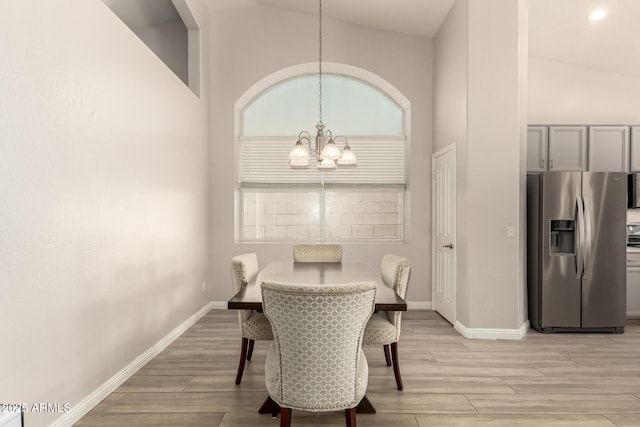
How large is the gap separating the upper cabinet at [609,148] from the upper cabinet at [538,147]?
54cm

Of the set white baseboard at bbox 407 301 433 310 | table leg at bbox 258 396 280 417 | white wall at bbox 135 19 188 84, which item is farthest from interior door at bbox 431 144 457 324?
white wall at bbox 135 19 188 84

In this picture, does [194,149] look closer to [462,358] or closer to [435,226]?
[435,226]

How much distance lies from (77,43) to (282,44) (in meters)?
3.17

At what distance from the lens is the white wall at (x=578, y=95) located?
16.5 ft

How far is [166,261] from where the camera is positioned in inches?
145

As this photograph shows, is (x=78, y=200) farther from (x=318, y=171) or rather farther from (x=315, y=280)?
(x=318, y=171)

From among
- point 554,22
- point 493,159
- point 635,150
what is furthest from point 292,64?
point 635,150

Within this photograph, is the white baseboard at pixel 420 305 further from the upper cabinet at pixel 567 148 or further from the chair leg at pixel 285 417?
the chair leg at pixel 285 417

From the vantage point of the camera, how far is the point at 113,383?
9.00 feet

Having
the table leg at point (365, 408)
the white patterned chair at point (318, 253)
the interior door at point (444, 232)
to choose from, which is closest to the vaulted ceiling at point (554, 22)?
the interior door at point (444, 232)

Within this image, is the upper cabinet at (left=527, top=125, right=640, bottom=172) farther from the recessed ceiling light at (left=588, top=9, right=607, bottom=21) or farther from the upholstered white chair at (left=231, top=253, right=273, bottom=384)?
the upholstered white chair at (left=231, top=253, right=273, bottom=384)

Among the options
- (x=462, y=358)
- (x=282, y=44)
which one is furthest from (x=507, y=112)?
(x=282, y=44)

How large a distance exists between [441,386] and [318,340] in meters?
1.48

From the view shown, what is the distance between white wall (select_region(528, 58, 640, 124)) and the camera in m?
5.02
